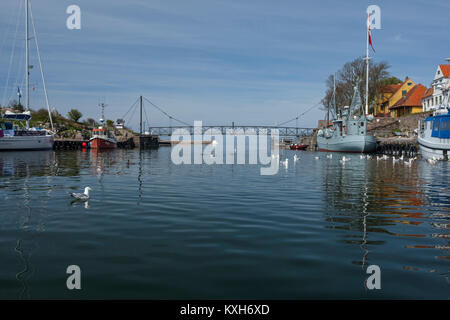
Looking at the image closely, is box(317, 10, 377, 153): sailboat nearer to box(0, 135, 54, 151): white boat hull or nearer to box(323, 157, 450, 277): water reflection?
box(323, 157, 450, 277): water reflection

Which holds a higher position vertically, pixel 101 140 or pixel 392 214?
pixel 101 140

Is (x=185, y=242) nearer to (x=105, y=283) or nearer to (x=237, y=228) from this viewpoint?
(x=237, y=228)

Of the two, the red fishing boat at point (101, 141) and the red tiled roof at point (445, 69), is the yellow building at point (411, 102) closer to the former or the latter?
the red tiled roof at point (445, 69)

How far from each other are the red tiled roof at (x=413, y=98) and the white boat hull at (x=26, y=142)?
71.4m

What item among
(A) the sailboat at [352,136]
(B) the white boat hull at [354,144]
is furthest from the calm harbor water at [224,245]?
(A) the sailboat at [352,136]

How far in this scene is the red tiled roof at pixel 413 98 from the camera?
76.4 metres

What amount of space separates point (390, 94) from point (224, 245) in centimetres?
9430

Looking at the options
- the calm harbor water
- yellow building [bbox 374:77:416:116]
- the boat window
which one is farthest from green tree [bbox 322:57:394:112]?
the calm harbor water

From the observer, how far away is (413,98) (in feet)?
254

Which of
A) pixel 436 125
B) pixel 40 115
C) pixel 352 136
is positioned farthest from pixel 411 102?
pixel 40 115

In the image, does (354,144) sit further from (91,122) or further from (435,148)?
(91,122)

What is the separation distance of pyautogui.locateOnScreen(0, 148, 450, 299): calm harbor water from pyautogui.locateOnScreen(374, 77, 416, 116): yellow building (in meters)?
80.8

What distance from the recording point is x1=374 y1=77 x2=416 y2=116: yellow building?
282ft
